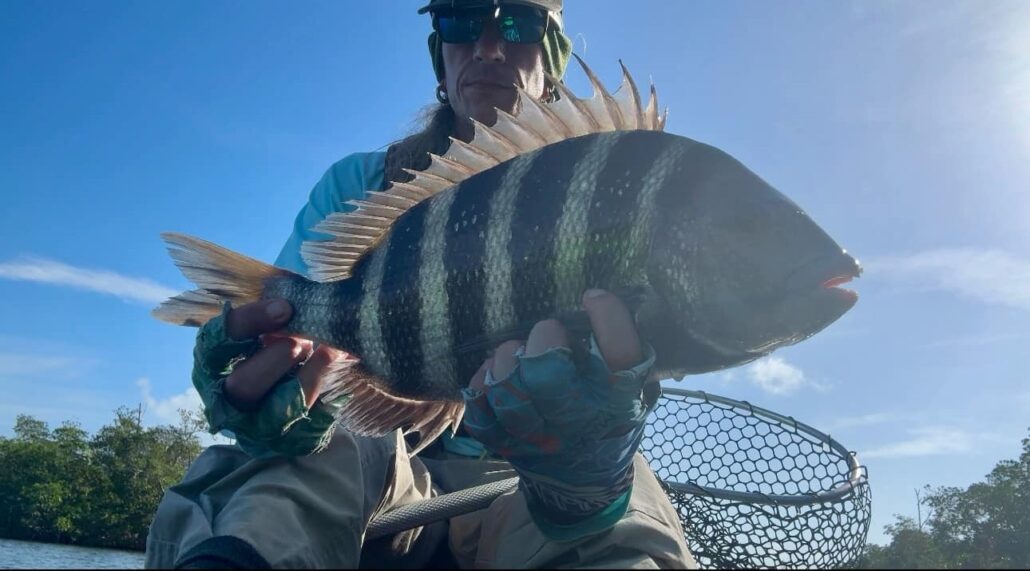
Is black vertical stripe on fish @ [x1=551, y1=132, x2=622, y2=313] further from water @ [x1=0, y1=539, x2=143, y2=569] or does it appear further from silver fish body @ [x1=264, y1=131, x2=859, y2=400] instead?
water @ [x1=0, y1=539, x2=143, y2=569]

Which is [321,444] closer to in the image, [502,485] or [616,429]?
[502,485]

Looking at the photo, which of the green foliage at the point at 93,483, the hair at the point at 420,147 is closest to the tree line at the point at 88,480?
the green foliage at the point at 93,483

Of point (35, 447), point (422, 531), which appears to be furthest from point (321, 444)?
point (35, 447)

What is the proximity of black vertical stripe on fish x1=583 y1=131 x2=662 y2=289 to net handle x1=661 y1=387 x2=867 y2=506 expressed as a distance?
1.29 meters

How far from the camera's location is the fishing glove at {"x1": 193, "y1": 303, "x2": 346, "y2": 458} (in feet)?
5.82

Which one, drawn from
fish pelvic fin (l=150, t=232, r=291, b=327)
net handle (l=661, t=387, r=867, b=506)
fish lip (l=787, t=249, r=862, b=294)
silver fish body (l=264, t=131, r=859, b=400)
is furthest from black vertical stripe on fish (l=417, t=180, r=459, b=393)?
net handle (l=661, t=387, r=867, b=506)

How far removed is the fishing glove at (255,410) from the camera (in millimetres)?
1773

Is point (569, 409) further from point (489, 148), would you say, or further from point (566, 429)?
Result: point (489, 148)

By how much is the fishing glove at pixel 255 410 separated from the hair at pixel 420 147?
3.83 feet

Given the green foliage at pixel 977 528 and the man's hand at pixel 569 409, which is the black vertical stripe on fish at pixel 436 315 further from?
the green foliage at pixel 977 528

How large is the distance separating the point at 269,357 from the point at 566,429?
849 millimetres

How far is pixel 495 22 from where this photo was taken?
2.98 metres

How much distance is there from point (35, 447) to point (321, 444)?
5081 centimetres

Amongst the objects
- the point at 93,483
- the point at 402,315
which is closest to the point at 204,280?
the point at 402,315
